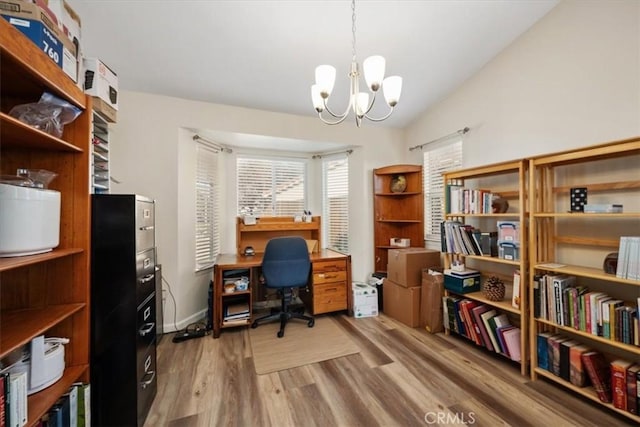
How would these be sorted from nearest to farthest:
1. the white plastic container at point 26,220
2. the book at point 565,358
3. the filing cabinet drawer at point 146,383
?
1. the white plastic container at point 26,220
2. the filing cabinet drawer at point 146,383
3. the book at point 565,358

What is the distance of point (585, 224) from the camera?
1817 mm

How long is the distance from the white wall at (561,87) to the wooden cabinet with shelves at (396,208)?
0.79m

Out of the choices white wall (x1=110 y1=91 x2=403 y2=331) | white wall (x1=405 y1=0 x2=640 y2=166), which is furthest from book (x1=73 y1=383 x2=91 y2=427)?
white wall (x1=405 y1=0 x2=640 y2=166)

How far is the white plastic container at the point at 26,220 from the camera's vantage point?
89cm

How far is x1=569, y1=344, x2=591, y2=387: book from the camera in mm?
1604

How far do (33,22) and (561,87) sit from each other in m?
3.20

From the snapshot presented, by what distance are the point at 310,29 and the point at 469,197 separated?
2.05 m

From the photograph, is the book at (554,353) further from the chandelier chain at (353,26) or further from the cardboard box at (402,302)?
the chandelier chain at (353,26)

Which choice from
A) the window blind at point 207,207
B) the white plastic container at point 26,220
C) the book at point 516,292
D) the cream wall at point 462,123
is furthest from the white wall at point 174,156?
the book at point 516,292

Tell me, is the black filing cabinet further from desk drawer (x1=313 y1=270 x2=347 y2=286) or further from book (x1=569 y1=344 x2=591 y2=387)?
book (x1=569 y1=344 x2=591 y2=387)

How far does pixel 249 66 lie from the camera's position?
230 centimetres

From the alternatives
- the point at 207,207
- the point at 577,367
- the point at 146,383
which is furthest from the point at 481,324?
the point at 207,207

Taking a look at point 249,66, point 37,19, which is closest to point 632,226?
point 249,66

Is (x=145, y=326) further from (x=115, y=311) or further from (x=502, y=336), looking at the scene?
(x=502, y=336)
